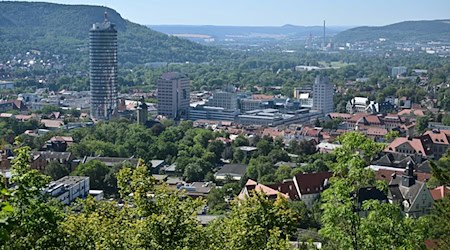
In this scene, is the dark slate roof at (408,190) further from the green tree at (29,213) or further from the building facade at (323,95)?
the building facade at (323,95)

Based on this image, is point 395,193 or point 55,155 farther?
point 55,155

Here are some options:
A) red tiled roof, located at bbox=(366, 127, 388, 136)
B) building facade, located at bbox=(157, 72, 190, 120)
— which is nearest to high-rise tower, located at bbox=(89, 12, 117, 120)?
building facade, located at bbox=(157, 72, 190, 120)

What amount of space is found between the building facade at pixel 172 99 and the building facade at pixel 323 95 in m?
11.6

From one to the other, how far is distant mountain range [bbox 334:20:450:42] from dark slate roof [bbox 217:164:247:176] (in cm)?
14403

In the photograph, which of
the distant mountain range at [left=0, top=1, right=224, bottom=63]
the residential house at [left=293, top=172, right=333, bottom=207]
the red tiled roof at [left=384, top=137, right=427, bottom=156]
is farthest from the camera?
the distant mountain range at [left=0, top=1, right=224, bottom=63]

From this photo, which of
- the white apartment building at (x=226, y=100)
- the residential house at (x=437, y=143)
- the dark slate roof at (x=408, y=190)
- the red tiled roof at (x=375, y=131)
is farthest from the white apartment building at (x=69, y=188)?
the white apartment building at (x=226, y=100)

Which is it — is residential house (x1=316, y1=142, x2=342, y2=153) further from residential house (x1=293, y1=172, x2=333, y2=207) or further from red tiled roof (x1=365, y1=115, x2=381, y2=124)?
residential house (x1=293, y1=172, x2=333, y2=207)

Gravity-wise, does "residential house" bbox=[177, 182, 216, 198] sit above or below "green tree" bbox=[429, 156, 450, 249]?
below

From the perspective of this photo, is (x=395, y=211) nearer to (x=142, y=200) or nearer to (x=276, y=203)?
(x=276, y=203)

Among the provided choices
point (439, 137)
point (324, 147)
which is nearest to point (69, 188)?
point (324, 147)

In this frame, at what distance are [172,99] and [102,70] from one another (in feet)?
20.0

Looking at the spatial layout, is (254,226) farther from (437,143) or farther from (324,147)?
(324,147)

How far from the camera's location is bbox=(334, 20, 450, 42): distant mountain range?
170750 mm

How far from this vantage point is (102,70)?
52.9 m
